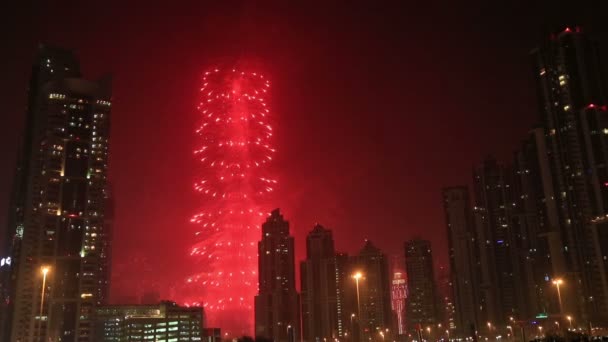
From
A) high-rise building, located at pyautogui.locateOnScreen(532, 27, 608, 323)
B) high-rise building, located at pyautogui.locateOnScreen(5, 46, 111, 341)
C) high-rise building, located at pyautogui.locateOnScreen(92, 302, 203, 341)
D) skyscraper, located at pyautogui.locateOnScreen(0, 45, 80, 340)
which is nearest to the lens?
high-rise building, located at pyautogui.locateOnScreen(532, 27, 608, 323)

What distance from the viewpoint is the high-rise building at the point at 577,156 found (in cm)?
10731

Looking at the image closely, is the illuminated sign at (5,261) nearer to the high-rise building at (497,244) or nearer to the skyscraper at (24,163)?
the skyscraper at (24,163)

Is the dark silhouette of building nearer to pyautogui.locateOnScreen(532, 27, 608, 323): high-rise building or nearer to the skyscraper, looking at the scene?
the skyscraper

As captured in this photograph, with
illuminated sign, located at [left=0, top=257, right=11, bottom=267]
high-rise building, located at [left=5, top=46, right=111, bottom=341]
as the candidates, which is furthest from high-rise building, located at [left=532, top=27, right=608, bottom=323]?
illuminated sign, located at [left=0, top=257, right=11, bottom=267]

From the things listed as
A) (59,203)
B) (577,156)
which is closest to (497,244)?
(577,156)

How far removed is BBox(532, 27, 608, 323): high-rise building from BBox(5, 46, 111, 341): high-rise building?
93.1 metres

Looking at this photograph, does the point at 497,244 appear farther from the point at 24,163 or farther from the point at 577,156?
the point at 24,163

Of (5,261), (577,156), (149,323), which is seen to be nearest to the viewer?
(577,156)

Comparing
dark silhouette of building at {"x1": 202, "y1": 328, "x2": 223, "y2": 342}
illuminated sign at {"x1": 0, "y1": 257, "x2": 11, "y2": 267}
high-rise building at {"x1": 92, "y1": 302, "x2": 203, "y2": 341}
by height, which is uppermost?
illuminated sign at {"x1": 0, "y1": 257, "x2": 11, "y2": 267}

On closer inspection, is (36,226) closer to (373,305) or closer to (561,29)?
(373,305)

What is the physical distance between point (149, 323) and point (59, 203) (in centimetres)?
3933

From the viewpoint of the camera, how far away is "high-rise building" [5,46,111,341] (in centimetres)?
11906

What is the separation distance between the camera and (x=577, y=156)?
113938 mm

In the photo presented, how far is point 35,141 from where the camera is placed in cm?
13500
